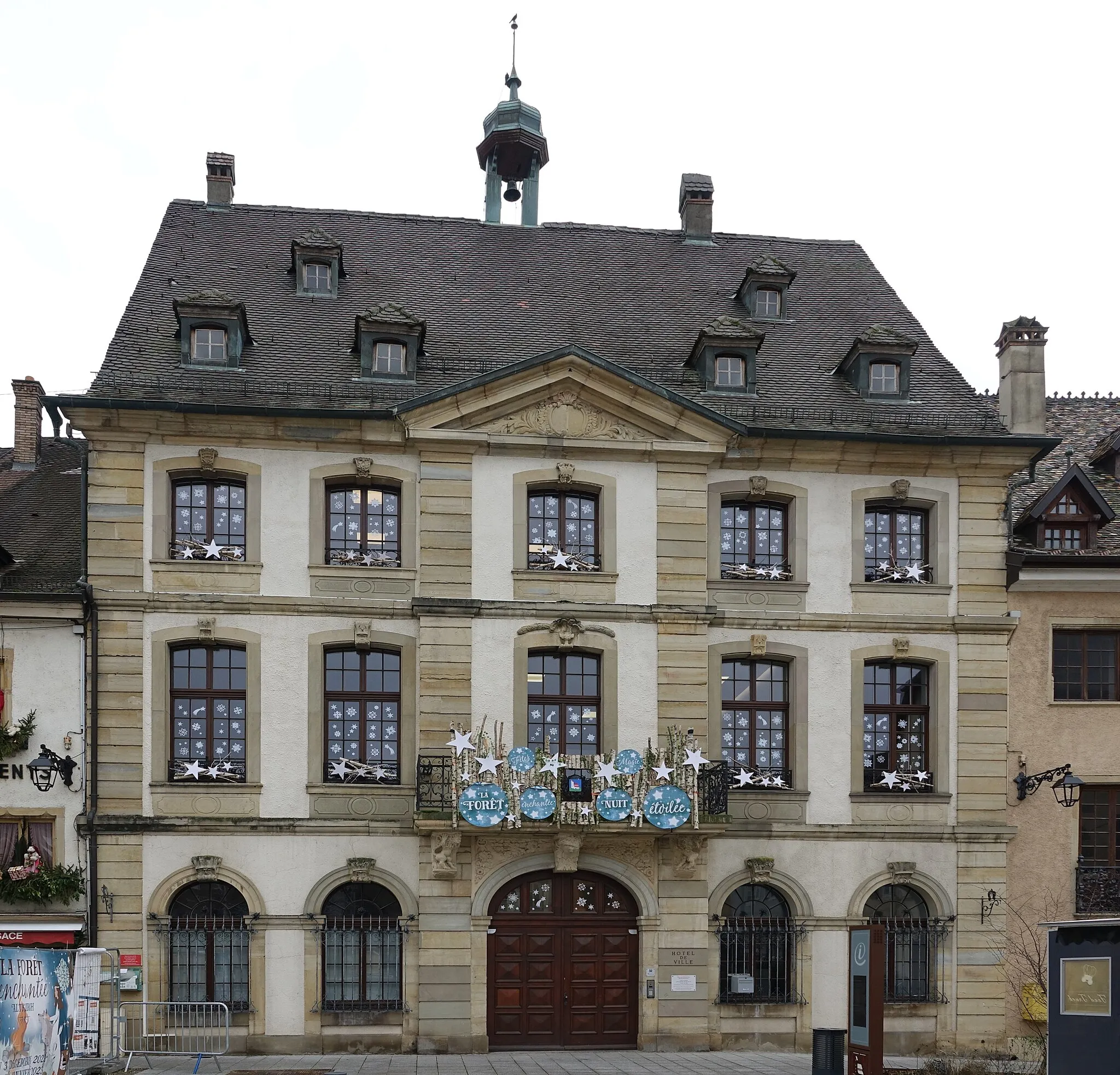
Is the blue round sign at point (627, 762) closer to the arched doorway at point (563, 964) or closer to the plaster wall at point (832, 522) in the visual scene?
the arched doorway at point (563, 964)

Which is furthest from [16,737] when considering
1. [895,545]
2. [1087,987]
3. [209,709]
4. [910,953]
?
[1087,987]

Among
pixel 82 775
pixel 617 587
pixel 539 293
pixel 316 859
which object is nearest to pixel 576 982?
pixel 316 859

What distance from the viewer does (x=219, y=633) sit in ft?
92.3

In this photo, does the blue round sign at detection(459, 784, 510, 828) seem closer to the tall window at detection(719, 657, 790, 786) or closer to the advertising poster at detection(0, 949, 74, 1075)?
the tall window at detection(719, 657, 790, 786)

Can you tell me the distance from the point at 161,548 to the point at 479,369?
Answer: 261 inches

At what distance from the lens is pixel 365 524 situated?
2902cm

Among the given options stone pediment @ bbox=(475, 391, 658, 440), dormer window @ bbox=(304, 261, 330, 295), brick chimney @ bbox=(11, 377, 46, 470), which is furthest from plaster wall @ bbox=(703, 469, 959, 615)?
brick chimney @ bbox=(11, 377, 46, 470)

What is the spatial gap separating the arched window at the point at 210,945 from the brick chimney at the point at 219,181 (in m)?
14.6

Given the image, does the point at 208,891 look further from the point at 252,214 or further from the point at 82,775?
the point at 252,214

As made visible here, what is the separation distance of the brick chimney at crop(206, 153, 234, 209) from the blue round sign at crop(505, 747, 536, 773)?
14223mm

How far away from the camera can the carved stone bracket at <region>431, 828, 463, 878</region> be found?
1089 inches

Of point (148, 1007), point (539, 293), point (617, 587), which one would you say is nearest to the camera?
point (148, 1007)

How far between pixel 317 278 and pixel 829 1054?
58.4 ft

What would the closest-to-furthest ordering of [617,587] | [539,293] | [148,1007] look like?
1. [148,1007]
2. [617,587]
3. [539,293]
